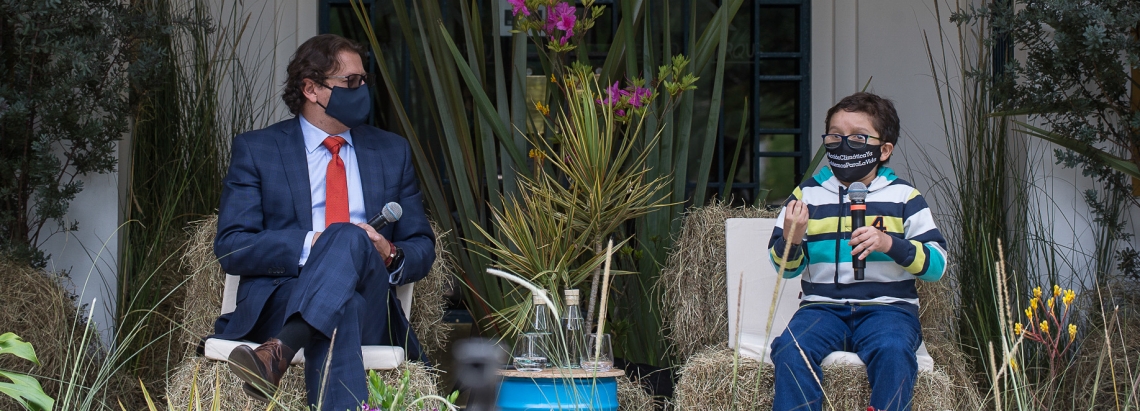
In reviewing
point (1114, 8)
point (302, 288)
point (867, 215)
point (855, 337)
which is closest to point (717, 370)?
point (855, 337)

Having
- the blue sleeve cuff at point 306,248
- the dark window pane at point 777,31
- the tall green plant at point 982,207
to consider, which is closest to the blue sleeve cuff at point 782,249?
the tall green plant at point 982,207

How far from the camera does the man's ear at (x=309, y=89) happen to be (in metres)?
2.96

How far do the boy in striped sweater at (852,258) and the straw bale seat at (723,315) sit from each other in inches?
5.5

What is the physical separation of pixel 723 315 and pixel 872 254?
55 centimetres

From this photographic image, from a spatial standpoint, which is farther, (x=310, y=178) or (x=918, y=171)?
(x=918, y=171)

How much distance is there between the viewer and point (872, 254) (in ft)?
8.95

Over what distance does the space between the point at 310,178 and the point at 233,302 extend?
41cm

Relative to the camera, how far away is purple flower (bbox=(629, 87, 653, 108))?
3.07 metres

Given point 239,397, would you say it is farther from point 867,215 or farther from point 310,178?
point 867,215

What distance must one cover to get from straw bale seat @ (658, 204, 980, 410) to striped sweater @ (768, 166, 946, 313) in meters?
0.16

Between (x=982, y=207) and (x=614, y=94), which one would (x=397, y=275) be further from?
(x=982, y=207)

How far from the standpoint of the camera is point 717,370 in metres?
2.67

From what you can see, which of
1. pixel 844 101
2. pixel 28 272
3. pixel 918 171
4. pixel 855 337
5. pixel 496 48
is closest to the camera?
pixel 855 337

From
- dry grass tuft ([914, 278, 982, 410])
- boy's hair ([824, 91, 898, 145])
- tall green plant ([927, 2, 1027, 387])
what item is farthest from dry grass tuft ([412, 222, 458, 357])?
tall green plant ([927, 2, 1027, 387])
